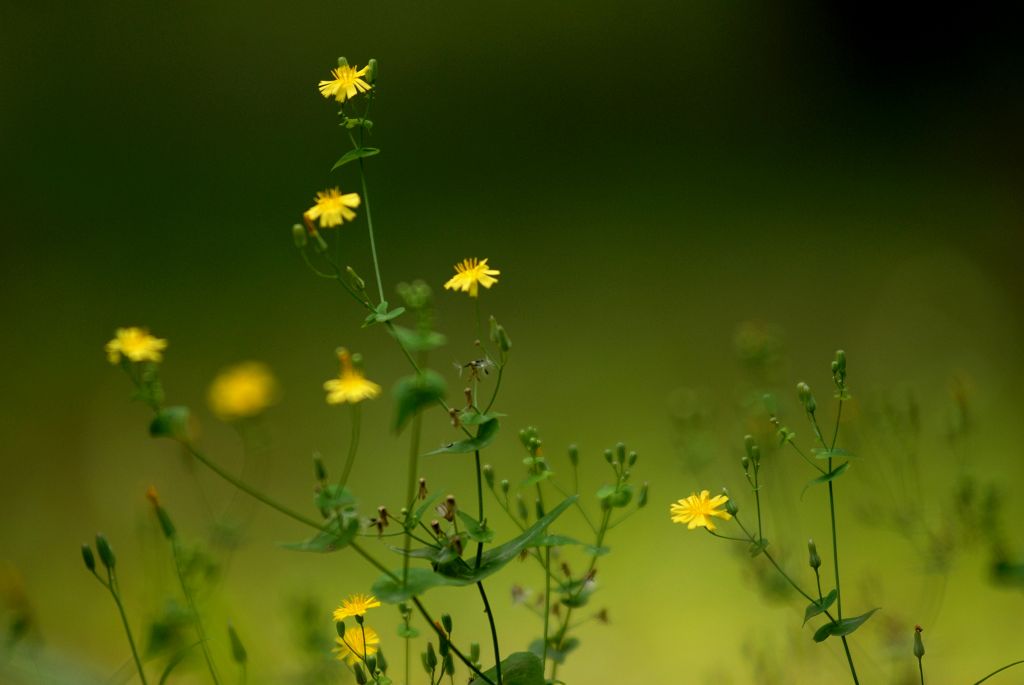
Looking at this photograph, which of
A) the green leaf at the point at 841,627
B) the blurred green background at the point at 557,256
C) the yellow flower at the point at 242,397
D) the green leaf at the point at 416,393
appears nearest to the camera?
the green leaf at the point at 416,393

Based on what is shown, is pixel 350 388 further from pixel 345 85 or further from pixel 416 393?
pixel 345 85

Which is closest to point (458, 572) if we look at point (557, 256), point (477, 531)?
point (477, 531)

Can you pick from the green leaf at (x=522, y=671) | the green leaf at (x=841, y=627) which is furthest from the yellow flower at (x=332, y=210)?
the green leaf at (x=841, y=627)

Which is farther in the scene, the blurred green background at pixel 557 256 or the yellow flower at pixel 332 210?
the blurred green background at pixel 557 256

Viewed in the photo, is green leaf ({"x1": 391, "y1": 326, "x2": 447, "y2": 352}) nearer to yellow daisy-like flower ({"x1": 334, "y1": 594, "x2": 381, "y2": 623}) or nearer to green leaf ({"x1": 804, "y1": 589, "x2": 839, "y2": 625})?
yellow daisy-like flower ({"x1": 334, "y1": 594, "x2": 381, "y2": 623})

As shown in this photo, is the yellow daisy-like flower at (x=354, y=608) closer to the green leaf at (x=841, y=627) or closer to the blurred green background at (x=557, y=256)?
the green leaf at (x=841, y=627)

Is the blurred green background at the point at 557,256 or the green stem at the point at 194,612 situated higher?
the blurred green background at the point at 557,256
